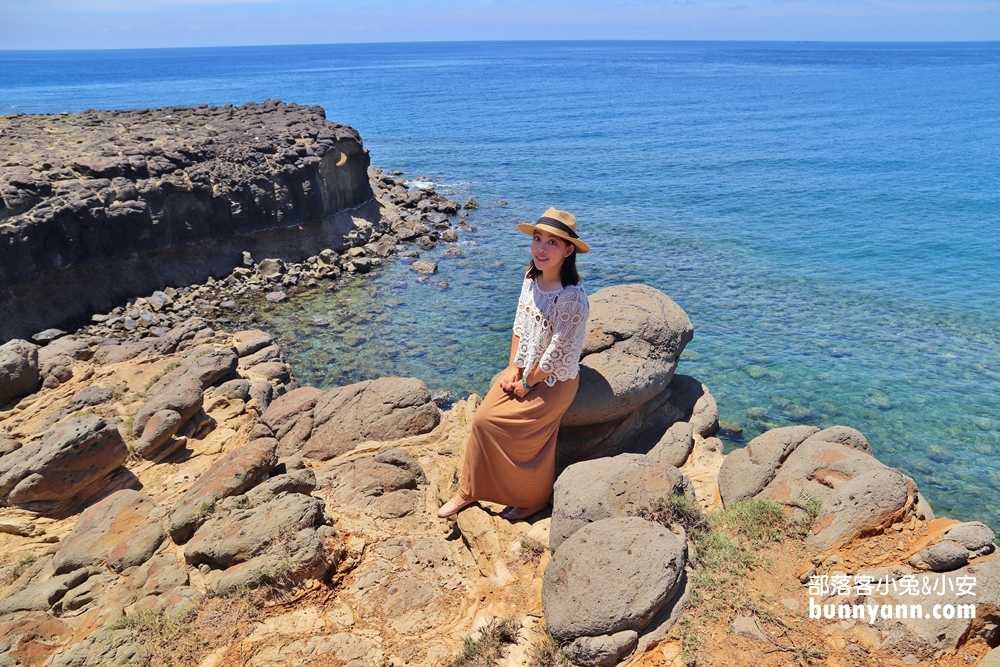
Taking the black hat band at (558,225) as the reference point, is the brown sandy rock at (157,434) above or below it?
below

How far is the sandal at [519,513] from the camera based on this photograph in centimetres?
779

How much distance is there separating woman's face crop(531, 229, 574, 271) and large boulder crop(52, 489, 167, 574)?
18.6ft

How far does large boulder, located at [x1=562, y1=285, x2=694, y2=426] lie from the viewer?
8570 mm

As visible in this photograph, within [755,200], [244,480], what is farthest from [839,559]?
[755,200]

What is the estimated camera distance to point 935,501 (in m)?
12.0

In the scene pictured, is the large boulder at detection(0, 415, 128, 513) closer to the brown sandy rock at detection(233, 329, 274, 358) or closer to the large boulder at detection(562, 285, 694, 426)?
the brown sandy rock at detection(233, 329, 274, 358)

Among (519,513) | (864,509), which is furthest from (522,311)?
(864,509)

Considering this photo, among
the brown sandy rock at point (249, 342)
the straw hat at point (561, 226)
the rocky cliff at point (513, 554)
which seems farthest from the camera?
the brown sandy rock at point (249, 342)

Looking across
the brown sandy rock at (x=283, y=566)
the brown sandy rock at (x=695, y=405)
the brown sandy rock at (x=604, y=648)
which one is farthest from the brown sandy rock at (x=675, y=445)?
the brown sandy rock at (x=283, y=566)

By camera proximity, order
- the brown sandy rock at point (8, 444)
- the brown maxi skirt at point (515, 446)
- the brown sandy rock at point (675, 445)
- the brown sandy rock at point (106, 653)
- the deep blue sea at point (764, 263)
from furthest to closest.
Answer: the deep blue sea at point (764, 263)
the brown sandy rock at point (8, 444)
the brown sandy rock at point (675, 445)
the brown maxi skirt at point (515, 446)
the brown sandy rock at point (106, 653)

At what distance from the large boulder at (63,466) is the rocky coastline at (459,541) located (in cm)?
3

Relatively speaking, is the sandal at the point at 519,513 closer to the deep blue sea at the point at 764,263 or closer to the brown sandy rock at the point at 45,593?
the brown sandy rock at the point at 45,593

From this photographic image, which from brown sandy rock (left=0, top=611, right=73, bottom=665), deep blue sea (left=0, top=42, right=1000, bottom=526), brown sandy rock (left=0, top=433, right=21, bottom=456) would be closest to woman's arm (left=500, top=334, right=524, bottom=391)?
brown sandy rock (left=0, top=611, right=73, bottom=665)

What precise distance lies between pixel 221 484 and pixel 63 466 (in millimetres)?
3246
